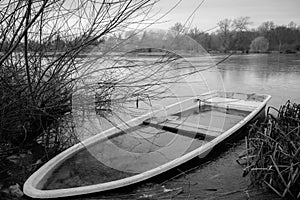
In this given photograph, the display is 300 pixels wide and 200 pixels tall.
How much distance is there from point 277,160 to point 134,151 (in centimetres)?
129

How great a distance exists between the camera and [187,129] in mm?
3070

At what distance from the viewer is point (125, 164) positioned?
92.7 inches

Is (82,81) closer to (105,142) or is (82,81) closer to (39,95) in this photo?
(39,95)

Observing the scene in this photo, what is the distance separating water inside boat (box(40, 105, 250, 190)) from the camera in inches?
84.1

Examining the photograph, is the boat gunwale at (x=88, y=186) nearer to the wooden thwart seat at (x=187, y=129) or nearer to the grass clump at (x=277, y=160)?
the wooden thwart seat at (x=187, y=129)

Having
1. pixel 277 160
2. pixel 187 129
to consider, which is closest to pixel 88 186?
pixel 277 160

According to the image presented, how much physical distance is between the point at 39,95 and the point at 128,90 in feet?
2.31

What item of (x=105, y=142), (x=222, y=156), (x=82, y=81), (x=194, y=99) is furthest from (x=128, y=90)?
(x=194, y=99)

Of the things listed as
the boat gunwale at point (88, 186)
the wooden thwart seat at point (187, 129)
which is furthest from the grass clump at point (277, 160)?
the wooden thwart seat at point (187, 129)

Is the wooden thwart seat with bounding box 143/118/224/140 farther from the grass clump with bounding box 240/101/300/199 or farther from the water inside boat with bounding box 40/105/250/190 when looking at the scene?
the grass clump with bounding box 240/101/300/199

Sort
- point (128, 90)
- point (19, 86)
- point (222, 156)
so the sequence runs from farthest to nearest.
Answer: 1. point (222, 156)
2. point (128, 90)
3. point (19, 86)

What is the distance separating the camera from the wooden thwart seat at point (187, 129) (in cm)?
296

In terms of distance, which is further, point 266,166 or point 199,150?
point 199,150

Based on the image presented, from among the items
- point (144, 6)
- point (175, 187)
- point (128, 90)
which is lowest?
point (175, 187)
